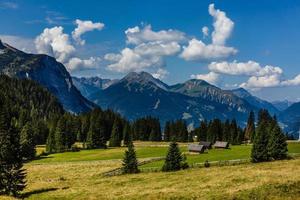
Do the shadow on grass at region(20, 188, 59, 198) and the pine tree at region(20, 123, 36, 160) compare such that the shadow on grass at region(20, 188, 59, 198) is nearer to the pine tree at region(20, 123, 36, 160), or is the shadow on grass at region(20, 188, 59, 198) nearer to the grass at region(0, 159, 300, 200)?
the grass at region(0, 159, 300, 200)

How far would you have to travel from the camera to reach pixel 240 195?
48.2 meters

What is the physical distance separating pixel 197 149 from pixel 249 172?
5935 cm

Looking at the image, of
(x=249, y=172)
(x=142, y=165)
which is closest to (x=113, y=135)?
(x=142, y=165)

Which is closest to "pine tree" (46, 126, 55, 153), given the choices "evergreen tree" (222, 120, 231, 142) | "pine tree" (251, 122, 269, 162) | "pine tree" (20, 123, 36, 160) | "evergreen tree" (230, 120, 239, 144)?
"pine tree" (20, 123, 36, 160)

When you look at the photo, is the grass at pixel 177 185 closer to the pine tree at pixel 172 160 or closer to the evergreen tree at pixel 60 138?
the pine tree at pixel 172 160

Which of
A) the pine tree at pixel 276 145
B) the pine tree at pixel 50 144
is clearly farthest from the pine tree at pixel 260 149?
the pine tree at pixel 50 144

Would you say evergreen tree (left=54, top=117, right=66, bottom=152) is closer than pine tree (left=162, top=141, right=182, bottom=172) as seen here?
No

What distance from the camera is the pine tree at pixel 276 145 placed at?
288 feet

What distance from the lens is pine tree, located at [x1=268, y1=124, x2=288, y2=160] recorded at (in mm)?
87688

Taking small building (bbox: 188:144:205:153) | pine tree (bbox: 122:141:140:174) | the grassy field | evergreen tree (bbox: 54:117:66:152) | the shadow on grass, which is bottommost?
the shadow on grass

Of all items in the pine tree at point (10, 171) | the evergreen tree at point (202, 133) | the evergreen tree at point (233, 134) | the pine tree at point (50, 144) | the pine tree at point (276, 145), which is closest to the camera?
the pine tree at point (10, 171)

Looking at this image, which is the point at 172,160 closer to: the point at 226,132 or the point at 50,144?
the point at 50,144

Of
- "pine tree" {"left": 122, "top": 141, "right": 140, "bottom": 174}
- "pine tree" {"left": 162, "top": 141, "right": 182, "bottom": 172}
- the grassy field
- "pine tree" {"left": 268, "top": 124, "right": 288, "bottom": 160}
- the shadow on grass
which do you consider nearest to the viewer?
the grassy field

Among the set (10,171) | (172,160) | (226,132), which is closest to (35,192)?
(10,171)
